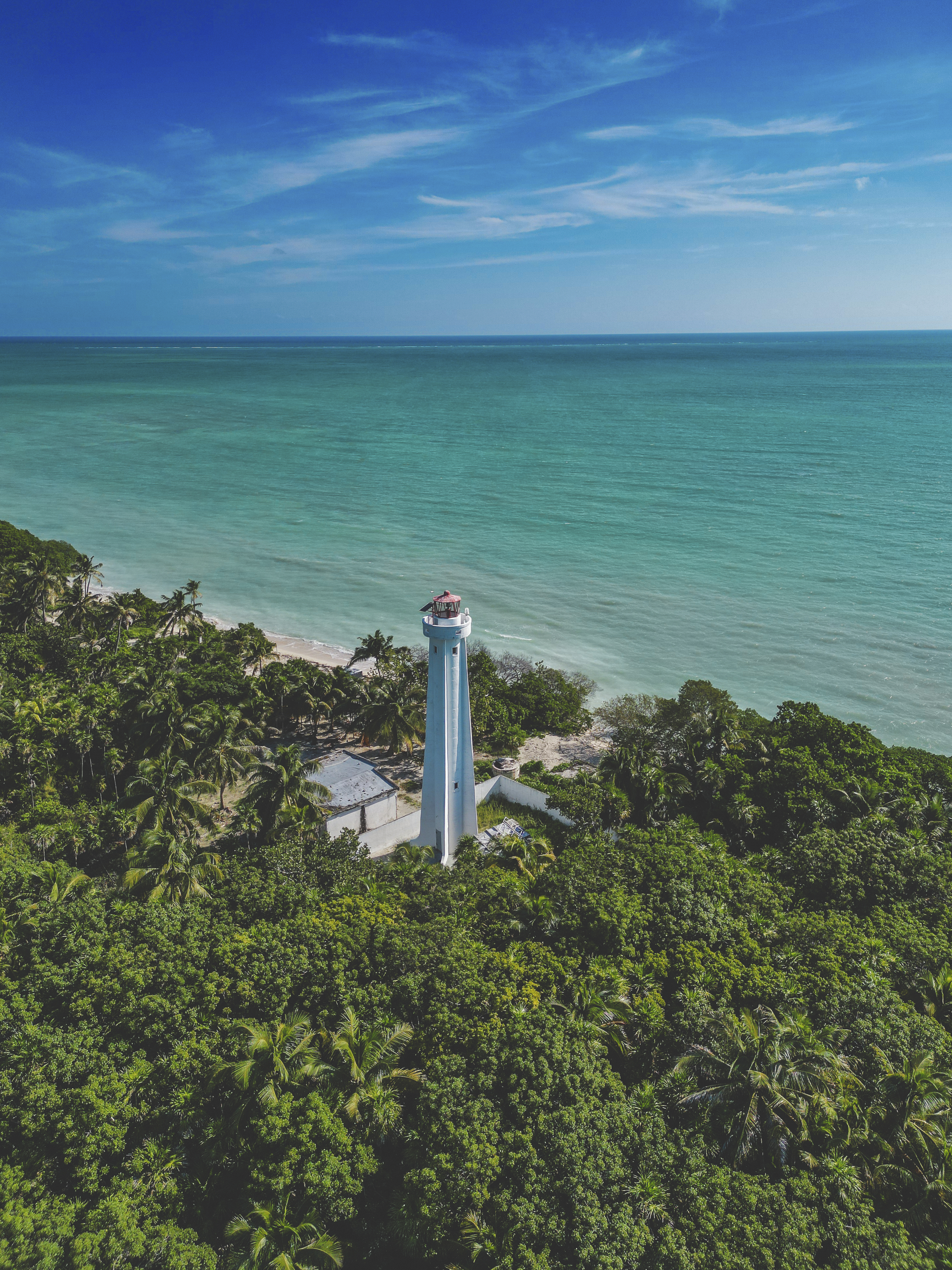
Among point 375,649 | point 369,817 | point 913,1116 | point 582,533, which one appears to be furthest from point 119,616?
point 913,1116

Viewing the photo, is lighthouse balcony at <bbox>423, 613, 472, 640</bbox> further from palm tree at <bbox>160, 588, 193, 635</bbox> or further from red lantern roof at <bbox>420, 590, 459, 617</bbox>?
palm tree at <bbox>160, 588, 193, 635</bbox>

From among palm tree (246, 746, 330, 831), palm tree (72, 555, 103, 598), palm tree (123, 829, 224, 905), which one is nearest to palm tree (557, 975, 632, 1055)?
palm tree (123, 829, 224, 905)

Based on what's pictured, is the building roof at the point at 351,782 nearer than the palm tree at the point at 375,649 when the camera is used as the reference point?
Yes

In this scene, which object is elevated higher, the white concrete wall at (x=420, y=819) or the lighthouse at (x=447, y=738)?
the lighthouse at (x=447, y=738)

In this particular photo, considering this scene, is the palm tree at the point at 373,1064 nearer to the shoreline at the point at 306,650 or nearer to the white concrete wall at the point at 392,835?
the white concrete wall at the point at 392,835

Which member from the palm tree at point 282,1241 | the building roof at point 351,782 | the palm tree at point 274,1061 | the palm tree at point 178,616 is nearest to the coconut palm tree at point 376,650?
the building roof at point 351,782

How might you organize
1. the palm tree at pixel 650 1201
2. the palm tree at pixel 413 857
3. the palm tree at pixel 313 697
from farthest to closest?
the palm tree at pixel 313 697 < the palm tree at pixel 413 857 < the palm tree at pixel 650 1201

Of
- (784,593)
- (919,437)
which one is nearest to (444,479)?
(784,593)

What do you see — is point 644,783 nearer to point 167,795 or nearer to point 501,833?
point 501,833
